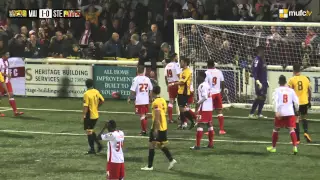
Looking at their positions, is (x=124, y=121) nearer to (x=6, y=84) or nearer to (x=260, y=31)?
(x=6, y=84)

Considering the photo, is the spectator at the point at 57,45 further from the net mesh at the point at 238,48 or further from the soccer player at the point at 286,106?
the soccer player at the point at 286,106

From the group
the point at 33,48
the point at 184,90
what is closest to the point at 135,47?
the point at 33,48

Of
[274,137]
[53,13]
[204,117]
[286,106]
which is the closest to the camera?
[286,106]

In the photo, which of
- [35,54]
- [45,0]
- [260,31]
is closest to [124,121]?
[260,31]

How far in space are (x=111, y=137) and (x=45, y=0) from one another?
22.8 metres

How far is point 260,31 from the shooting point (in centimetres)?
2628

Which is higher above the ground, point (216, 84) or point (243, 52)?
point (243, 52)

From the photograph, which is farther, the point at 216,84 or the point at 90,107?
the point at 216,84

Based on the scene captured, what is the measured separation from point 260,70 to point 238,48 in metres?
2.61

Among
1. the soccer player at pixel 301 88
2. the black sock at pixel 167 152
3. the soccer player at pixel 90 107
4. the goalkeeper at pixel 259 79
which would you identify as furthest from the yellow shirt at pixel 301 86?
the soccer player at pixel 90 107

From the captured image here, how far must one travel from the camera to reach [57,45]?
31547mm

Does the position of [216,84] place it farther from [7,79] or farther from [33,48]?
[33,48]

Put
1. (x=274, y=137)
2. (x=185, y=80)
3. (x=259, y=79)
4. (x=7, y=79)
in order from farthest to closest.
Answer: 1. (x=7, y=79)
2. (x=259, y=79)
3. (x=185, y=80)
4. (x=274, y=137)

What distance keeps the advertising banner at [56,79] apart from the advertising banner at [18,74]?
0.18 meters
